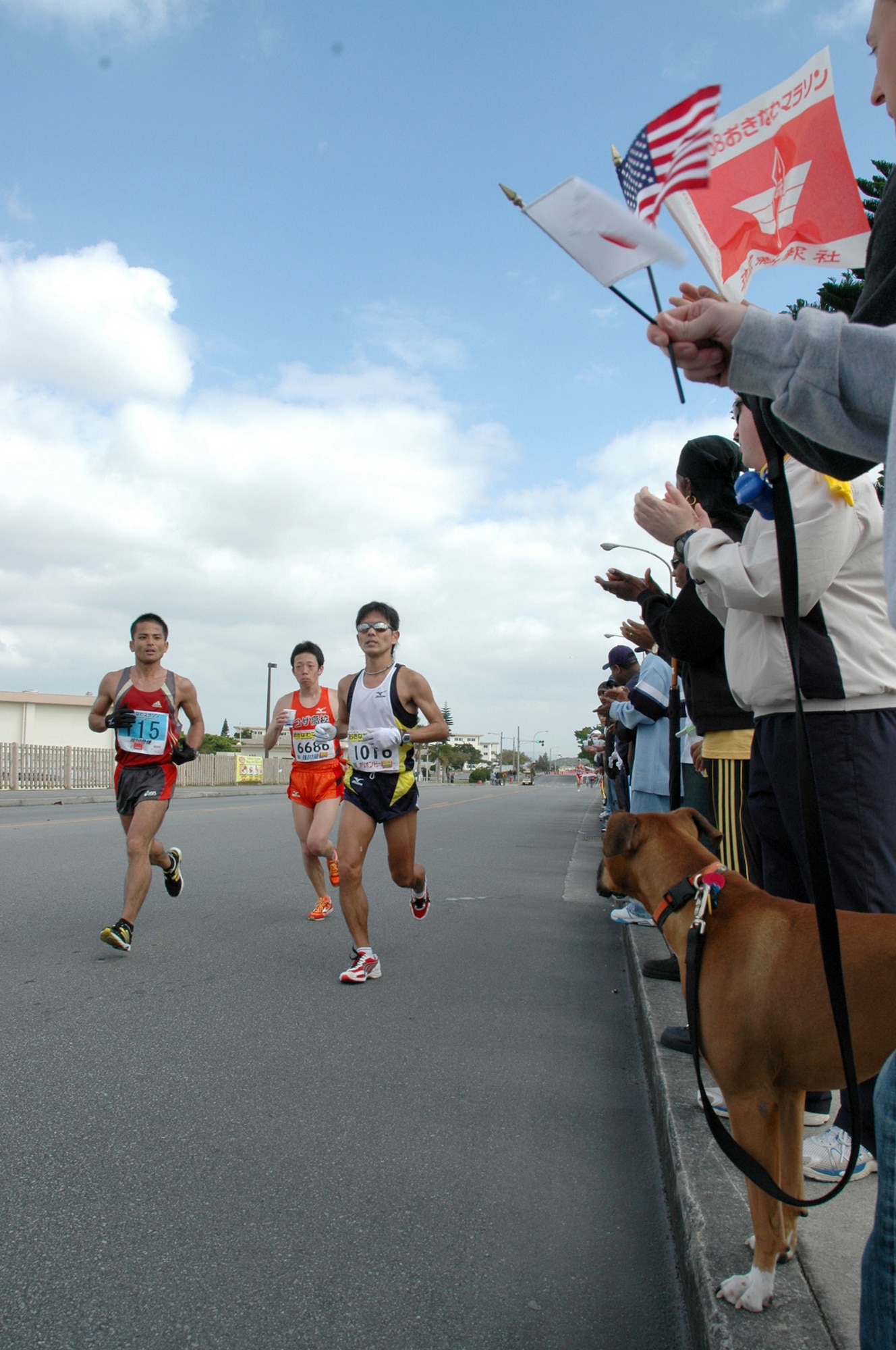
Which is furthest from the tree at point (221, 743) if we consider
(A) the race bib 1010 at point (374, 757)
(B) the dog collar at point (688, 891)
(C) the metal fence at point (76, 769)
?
(B) the dog collar at point (688, 891)

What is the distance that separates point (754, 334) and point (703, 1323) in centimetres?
200

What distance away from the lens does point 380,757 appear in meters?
6.00

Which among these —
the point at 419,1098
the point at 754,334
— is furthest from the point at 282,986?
the point at 754,334

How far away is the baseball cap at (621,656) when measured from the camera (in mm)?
9531

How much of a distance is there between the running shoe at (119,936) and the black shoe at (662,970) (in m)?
3.13

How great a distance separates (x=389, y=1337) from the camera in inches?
83.2

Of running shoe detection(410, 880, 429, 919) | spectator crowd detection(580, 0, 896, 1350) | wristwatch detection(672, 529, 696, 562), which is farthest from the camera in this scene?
running shoe detection(410, 880, 429, 919)

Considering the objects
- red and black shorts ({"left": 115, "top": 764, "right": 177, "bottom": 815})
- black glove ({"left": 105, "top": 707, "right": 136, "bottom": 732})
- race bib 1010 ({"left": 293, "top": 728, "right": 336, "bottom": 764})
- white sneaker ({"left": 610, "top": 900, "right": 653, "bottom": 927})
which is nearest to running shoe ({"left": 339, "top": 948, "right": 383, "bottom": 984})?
red and black shorts ({"left": 115, "top": 764, "right": 177, "bottom": 815})

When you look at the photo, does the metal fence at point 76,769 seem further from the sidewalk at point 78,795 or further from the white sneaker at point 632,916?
the white sneaker at point 632,916

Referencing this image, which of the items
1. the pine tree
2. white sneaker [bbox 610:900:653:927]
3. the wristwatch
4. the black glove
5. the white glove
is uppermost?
the pine tree

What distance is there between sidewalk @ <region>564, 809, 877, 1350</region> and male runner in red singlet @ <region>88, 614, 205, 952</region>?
405 centimetres

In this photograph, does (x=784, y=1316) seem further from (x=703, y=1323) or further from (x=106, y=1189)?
(x=106, y=1189)

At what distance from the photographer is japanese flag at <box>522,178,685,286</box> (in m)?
1.88

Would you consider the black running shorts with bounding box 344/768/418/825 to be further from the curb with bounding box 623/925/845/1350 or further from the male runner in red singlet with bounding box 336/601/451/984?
the curb with bounding box 623/925/845/1350
